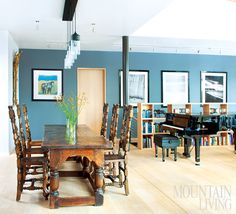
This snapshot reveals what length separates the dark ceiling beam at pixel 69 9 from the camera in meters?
4.61

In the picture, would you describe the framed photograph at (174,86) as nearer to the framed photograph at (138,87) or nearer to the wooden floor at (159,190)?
the framed photograph at (138,87)

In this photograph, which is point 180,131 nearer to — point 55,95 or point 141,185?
point 141,185

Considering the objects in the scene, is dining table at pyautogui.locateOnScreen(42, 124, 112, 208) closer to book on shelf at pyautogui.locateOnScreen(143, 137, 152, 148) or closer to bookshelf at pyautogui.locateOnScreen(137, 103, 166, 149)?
bookshelf at pyautogui.locateOnScreen(137, 103, 166, 149)

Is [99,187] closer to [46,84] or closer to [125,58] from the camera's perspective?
[125,58]

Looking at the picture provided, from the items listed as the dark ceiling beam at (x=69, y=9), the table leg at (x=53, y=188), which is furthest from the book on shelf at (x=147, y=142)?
the table leg at (x=53, y=188)

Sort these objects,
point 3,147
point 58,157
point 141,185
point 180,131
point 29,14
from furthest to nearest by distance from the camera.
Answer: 1. point 3,147
2. point 180,131
3. point 29,14
4. point 141,185
5. point 58,157

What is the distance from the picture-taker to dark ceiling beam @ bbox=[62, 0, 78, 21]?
4613 millimetres

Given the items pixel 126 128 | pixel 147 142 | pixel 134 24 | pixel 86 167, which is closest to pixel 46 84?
pixel 147 142

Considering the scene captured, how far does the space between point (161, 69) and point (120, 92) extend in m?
1.47

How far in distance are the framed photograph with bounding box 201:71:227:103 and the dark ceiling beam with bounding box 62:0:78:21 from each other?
587cm

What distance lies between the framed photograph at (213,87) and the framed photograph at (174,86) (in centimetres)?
58

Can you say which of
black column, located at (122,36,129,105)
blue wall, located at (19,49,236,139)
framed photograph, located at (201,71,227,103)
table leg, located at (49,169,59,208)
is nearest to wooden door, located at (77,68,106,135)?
blue wall, located at (19,49,236,139)

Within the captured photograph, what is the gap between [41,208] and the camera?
3.58 meters

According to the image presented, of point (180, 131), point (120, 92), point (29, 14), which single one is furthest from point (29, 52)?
point (180, 131)
